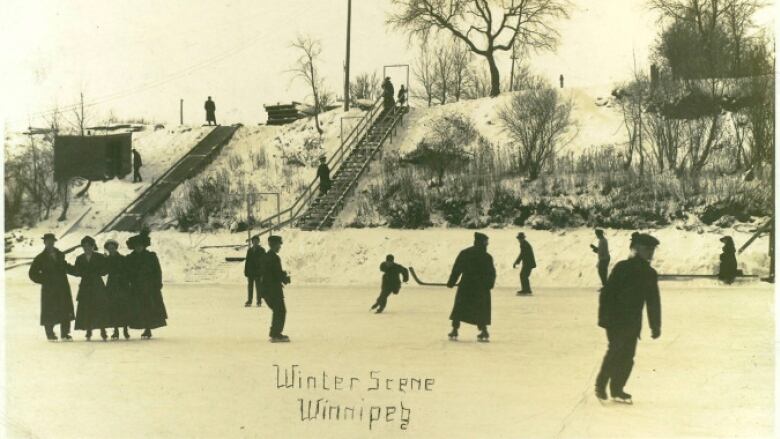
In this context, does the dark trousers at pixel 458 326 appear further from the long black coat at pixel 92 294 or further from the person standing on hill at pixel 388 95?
the person standing on hill at pixel 388 95

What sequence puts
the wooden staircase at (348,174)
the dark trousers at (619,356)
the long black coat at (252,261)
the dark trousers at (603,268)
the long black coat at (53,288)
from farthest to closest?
the wooden staircase at (348,174), the dark trousers at (603,268), the long black coat at (252,261), the long black coat at (53,288), the dark trousers at (619,356)

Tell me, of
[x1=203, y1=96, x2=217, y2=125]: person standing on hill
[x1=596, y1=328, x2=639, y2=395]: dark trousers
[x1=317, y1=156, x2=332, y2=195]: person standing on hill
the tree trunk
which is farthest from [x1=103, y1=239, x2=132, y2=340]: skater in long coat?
the tree trunk

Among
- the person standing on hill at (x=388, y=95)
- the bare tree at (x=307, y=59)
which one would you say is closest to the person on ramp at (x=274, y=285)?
the bare tree at (x=307, y=59)

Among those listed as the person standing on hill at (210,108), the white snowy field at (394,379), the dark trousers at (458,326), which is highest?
the person standing on hill at (210,108)

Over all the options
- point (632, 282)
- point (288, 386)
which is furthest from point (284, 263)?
point (632, 282)

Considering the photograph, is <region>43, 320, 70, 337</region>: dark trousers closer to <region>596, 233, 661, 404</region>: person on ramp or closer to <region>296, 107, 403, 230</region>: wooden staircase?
<region>596, 233, 661, 404</region>: person on ramp

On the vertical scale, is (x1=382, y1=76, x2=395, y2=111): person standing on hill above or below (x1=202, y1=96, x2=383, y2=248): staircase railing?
above

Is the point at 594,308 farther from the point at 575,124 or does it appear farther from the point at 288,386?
the point at 575,124
